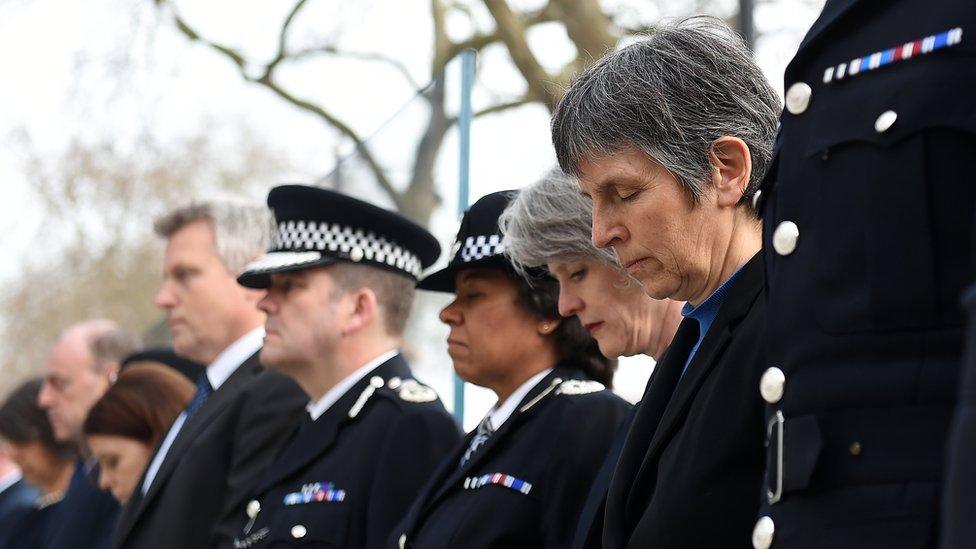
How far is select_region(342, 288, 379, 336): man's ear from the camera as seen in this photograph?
190 inches

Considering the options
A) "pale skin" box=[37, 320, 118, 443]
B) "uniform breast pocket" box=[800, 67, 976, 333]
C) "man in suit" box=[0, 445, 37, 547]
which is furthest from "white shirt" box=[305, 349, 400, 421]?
"man in suit" box=[0, 445, 37, 547]

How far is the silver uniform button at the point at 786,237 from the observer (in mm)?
1989

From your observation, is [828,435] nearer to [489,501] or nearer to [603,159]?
[603,159]

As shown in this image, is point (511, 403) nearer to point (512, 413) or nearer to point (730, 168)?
point (512, 413)

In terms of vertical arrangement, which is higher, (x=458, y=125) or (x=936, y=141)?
(x=458, y=125)

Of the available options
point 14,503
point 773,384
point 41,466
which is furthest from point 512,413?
point 14,503

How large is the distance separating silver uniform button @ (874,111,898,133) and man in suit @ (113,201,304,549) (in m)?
3.39

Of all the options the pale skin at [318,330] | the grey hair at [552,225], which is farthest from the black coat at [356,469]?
the grey hair at [552,225]

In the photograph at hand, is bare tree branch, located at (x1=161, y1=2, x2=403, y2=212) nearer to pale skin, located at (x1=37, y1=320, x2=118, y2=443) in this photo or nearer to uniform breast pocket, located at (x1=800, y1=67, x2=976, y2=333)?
pale skin, located at (x1=37, y1=320, x2=118, y2=443)

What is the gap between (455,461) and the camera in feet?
13.2

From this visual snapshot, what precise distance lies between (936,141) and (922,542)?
52cm

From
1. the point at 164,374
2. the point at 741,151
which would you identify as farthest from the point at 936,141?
the point at 164,374

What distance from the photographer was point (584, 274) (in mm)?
3723

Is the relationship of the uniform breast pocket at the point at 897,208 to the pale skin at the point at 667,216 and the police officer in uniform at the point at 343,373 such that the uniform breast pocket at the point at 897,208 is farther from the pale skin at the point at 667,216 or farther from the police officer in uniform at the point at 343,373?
the police officer in uniform at the point at 343,373
